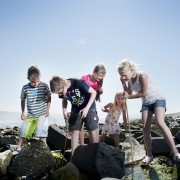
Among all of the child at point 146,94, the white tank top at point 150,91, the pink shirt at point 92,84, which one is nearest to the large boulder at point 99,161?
the child at point 146,94

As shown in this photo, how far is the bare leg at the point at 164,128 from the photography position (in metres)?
4.33

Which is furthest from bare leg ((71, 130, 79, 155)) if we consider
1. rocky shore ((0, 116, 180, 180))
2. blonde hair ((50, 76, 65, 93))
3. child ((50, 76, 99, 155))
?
blonde hair ((50, 76, 65, 93))

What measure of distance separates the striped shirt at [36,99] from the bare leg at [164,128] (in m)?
2.34

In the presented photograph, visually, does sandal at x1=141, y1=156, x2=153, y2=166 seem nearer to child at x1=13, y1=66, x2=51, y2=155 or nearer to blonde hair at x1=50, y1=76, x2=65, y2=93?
blonde hair at x1=50, y1=76, x2=65, y2=93

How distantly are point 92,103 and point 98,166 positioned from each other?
1.35 m

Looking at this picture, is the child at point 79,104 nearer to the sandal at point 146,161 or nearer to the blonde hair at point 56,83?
the blonde hair at point 56,83

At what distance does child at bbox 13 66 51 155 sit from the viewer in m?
5.58

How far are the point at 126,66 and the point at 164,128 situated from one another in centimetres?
118

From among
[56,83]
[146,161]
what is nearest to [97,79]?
[56,83]

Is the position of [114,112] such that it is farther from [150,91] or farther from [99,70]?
[150,91]

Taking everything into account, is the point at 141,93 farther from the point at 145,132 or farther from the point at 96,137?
the point at 96,137

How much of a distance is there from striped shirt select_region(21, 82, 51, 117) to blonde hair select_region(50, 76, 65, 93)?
1050 mm

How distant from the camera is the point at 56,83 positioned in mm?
4668

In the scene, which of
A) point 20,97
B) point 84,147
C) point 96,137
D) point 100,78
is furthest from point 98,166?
point 20,97
